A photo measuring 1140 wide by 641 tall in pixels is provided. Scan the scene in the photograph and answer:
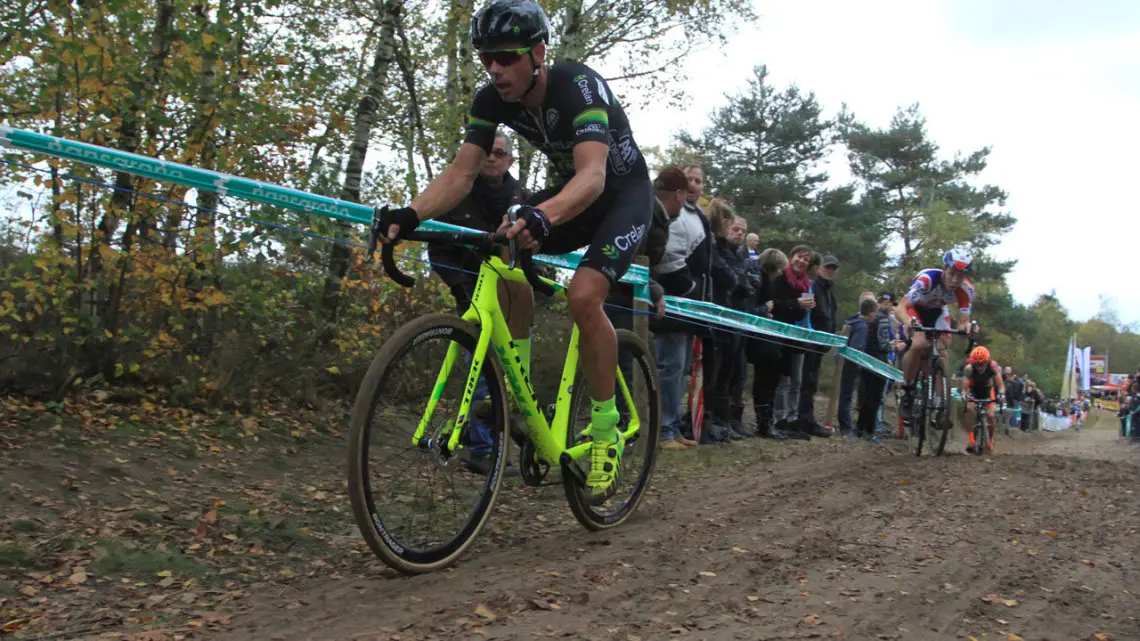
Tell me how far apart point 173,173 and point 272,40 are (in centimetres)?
257

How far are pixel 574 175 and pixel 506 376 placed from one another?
0.98 meters

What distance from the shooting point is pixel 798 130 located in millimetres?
43688

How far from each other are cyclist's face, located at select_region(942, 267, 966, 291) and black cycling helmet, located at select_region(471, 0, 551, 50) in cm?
742

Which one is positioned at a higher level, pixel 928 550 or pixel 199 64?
pixel 199 64

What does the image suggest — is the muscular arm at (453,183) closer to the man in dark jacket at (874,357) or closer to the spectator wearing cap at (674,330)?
the spectator wearing cap at (674,330)

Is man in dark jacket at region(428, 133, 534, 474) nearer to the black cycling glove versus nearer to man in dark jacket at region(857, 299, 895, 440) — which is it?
the black cycling glove

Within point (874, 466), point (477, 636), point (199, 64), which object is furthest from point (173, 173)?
point (874, 466)

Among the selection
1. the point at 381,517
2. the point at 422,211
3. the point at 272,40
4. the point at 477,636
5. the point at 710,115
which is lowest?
the point at 477,636

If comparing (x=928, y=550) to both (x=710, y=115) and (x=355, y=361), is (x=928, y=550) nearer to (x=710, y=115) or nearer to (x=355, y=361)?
(x=355, y=361)

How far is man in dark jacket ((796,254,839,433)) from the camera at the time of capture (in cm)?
1177

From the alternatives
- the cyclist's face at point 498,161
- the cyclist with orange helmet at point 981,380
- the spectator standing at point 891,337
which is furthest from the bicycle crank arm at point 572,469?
the cyclist with orange helmet at point 981,380

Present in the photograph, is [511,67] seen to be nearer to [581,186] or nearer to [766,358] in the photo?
[581,186]

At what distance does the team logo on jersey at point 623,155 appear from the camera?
14.4 feet

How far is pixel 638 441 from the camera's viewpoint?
5.30 meters
